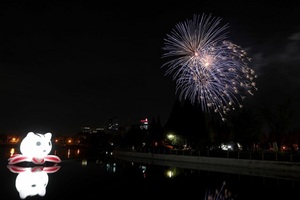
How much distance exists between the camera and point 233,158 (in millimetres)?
36719

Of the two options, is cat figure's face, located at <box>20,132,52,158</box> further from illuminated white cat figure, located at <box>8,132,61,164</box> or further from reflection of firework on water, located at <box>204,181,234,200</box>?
reflection of firework on water, located at <box>204,181,234,200</box>

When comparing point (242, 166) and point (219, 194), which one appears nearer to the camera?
point (219, 194)

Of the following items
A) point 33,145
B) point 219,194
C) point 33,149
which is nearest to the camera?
point 219,194

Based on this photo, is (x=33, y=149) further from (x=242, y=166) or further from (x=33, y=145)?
(x=242, y=166)

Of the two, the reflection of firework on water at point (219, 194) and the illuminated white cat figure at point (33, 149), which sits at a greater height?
the illuminated white cat figure at point (33, 149)

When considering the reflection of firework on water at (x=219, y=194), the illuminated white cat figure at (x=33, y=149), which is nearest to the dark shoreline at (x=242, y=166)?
the reflection of firework on water at (x=219, y=194)

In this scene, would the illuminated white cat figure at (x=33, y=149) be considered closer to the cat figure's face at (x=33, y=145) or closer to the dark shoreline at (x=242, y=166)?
the cat figure's face at (x=33, y=145)

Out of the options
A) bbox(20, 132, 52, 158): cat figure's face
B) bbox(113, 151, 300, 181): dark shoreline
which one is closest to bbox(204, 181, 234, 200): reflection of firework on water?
bbox(113, 151, 300, 181): dark shoreline

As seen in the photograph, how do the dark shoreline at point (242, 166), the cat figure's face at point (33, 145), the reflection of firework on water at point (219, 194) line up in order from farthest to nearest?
the cat figure's face at point (33, 145)
the dark shoreline at point (242, 166)
the reflection of firework on water at point (219, 194)

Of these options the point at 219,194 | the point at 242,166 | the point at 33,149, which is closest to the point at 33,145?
the point at 33,149

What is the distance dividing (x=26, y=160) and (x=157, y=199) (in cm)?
2351

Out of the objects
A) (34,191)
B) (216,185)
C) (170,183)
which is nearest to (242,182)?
(216,185)

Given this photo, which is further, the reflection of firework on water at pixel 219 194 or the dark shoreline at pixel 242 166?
the dark shoreline at pixel 242 166

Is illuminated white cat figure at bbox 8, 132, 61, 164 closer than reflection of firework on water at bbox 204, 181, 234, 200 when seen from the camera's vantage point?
No
